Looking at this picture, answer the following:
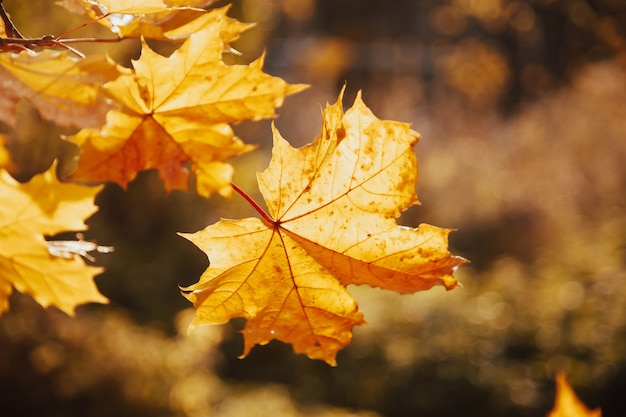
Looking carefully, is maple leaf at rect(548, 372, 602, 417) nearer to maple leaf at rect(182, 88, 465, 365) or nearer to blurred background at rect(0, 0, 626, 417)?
maple leaf at rect(182, 88, 465, 365)

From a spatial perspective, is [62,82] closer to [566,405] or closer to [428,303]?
[566,405]

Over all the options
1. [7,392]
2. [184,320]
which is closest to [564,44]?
[184,320]

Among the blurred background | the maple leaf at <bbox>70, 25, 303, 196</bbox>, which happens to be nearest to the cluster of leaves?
the maple leaf at <bbox>70, 25, 303, 196</bbox>

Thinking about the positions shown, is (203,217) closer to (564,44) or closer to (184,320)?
(184,320)

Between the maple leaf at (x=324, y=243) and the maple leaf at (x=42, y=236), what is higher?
the maple leaf at (x=324, y=243)

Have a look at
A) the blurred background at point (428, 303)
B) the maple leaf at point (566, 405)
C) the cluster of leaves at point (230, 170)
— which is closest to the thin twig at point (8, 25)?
the cluster of leaves at point (230, 170)

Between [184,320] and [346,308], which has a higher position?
[346,308]

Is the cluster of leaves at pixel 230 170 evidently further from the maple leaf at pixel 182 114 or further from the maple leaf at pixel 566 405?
the maple leaf at pixel 566 405

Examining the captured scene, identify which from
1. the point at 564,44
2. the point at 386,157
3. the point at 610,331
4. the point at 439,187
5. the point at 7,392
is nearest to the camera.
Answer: the point at 386,157
